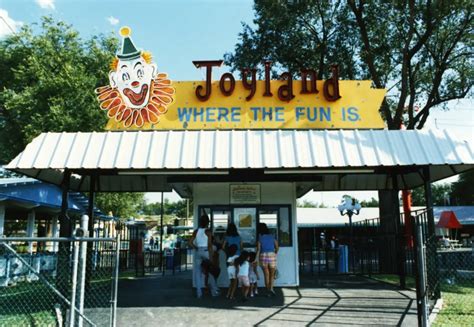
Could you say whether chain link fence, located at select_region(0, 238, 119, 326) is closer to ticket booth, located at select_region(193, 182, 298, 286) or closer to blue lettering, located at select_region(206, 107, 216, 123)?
ticket booth, located at select_region(193, 182, 298, 286)

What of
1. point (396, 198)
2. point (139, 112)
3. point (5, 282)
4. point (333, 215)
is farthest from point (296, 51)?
point (333, 215)

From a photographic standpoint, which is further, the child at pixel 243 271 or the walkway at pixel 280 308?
the child at pixel 243 271

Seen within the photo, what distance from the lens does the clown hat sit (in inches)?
451

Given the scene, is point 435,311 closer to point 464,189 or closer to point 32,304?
point 32,304

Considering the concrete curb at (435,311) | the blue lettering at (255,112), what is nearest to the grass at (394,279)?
the concrete curb at (435,311)

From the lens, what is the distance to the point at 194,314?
8.55 metres

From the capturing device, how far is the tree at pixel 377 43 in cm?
1961

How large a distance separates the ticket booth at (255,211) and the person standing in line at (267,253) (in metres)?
1.53

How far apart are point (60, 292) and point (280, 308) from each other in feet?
14.9

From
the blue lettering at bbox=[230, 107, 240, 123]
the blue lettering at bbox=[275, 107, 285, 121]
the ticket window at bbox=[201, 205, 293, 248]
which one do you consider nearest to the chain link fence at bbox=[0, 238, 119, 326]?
the ticket window at bbox=[201, 205, 293, 248]

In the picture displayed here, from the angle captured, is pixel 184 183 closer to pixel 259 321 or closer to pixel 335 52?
pixel 259 321

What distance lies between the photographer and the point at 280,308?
915cm

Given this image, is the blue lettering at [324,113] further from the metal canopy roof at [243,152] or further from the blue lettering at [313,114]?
the metal canopy roof at [243,152]

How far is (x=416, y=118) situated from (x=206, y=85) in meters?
13.0
